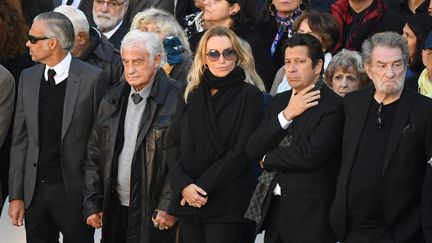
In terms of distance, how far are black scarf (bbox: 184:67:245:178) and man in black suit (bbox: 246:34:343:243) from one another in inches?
10.1

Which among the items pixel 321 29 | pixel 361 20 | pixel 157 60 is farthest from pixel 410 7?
pixel 157 60

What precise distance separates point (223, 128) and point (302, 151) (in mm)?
720

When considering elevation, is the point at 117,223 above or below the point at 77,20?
below

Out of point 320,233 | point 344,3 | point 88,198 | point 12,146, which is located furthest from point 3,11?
point 320,233

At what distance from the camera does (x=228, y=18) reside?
816 cm

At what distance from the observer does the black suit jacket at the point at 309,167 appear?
19.5 feet

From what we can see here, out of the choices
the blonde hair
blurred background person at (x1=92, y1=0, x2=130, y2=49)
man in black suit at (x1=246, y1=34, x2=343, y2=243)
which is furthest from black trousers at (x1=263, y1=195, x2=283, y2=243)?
blurred background person at (x1=92, y1=0, x2=130, y2=49)

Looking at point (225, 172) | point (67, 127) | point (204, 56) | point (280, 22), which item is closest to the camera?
point (225, 172)

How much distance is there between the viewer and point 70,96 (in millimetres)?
7094

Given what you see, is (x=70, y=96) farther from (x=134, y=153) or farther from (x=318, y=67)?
(x=318, y=67)

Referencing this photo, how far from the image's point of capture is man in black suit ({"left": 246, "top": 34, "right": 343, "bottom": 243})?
596 centimetres

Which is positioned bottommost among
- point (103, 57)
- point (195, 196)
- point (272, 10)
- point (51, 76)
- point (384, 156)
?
point (195, 196)

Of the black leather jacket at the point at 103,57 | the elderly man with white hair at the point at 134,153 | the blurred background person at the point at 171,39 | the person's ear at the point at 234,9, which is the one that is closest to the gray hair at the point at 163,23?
the blurred background person at the point at 171,39

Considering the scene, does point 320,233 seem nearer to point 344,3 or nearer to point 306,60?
point 306,60
